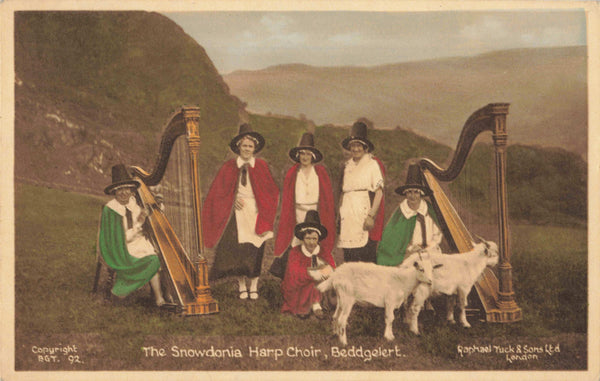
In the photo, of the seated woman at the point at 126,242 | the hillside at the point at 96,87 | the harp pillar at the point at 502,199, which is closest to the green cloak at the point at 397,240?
the harp pillar at the point at 502,199

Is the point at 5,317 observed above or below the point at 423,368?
above

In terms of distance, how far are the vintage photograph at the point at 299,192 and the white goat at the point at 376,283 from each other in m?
0.02

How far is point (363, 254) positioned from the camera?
6.48 metres

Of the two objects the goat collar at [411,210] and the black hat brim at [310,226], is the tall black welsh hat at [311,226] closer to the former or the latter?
the black hat brim at [310,226]

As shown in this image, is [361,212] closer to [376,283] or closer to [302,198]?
[302,198]

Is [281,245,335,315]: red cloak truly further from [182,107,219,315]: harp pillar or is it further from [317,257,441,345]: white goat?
[182,107,219,315]: harp pillar

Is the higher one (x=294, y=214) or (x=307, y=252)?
(x=294, y=214)

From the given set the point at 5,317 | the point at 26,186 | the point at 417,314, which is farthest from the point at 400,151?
the point at 5,317

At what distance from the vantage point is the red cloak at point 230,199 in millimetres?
6531

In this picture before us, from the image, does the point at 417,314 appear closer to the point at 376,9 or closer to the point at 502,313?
the point at 502,313

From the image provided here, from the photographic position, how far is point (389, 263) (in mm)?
6434

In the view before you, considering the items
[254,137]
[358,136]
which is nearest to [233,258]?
[254,137]

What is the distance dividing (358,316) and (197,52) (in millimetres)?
2962

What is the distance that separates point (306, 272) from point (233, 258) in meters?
0.70
